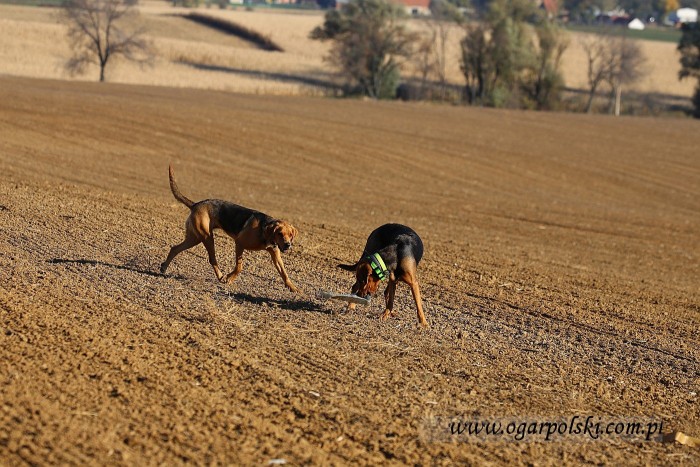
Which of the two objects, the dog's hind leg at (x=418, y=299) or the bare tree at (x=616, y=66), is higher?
the bare tree at (x=616, y=66)

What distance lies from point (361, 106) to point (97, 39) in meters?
20.4

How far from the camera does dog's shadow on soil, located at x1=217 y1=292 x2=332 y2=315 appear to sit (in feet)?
35.7

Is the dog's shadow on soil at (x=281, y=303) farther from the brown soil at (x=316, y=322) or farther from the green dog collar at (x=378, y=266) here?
the green dog collar at (x=378, y=266)

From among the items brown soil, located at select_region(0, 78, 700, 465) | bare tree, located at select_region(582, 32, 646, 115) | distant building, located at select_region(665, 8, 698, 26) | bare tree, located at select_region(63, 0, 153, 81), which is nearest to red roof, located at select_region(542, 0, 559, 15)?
distant building, located at select_region(665, 8, 698, 26)

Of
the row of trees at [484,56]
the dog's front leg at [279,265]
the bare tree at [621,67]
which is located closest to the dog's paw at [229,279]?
the dog's front leg at [279,265]

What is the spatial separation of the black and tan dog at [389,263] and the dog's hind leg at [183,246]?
2327 mm

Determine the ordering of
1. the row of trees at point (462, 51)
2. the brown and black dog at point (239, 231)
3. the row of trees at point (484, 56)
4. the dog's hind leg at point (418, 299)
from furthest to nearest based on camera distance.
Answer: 1. the row of trees at point (484, 56)
2. the row of trees at point (462, 51)
3. the brown and black dog at point (239, 231)
4. the dog's hind leg at point (418, 299)

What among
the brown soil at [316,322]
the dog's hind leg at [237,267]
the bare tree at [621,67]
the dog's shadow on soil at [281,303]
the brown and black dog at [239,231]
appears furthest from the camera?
the bare tree at [621,67]

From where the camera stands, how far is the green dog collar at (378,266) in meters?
9.93

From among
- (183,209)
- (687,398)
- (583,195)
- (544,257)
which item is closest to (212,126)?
(583,195)

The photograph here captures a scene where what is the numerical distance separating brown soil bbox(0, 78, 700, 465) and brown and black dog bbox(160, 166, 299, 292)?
1.27 feet

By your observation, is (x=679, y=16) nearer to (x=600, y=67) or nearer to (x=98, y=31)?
(x=600, y=67)

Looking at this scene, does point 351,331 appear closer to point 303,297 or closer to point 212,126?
point 303,297

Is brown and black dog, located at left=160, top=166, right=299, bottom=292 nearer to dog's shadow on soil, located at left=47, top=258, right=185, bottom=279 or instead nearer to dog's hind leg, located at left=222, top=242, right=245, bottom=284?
dog's hind leg, located at left=222, top=242, right=245, bottom=284
